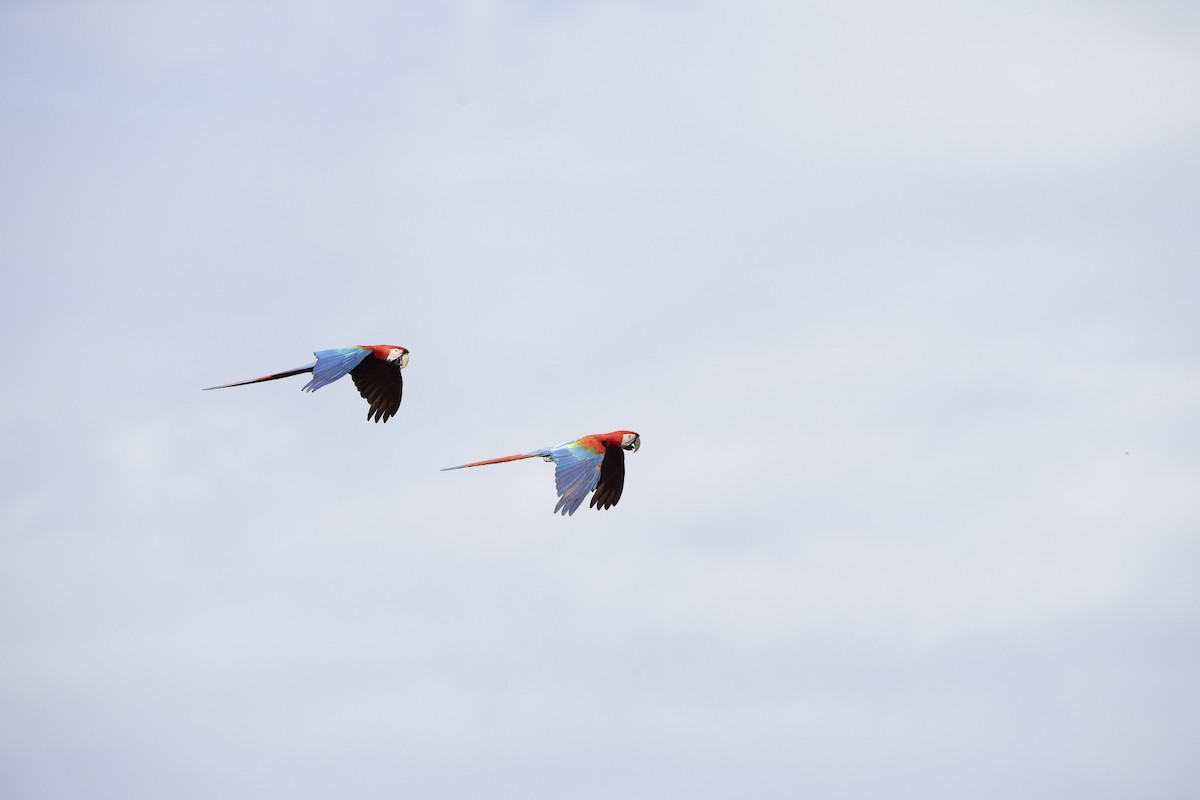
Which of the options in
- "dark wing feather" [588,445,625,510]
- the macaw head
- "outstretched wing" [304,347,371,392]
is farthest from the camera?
"dark wing feather" [588,445,625,510]

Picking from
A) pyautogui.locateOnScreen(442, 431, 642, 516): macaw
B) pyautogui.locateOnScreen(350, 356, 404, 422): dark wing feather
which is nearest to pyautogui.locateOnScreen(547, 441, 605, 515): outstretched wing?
pyautogui.locateOnScreen(442, 431, 642, 516): macaw

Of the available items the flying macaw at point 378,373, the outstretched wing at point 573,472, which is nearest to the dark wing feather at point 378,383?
the flying macaw at point 378,373

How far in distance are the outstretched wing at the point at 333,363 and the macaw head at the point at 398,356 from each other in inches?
21.5

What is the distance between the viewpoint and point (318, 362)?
3023cm

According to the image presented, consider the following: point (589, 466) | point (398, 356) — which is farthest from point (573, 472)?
point (398, 356)

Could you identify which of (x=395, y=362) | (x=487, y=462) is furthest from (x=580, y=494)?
(x=395, y=362)

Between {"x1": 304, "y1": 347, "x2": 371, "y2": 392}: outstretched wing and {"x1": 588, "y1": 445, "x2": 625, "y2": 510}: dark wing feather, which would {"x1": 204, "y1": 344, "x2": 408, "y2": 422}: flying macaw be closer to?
{"x1": 304, "y1": 347, "x2": 371, "y2": 392}: outstretched wing

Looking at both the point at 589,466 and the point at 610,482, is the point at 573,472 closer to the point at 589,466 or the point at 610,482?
the point at 589,466

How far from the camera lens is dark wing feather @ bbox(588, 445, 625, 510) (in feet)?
108

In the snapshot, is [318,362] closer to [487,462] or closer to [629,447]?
[487,462]

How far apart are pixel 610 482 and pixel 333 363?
22.3ft

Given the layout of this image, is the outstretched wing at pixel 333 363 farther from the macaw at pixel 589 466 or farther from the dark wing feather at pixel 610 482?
the dark wing feather at pixel 610 482

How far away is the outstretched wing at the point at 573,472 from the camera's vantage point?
29.7 metres

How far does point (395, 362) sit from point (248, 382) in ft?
11.9
